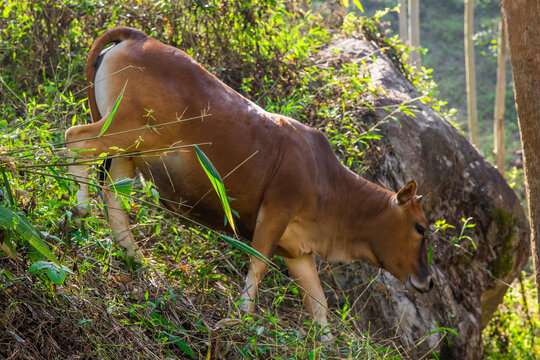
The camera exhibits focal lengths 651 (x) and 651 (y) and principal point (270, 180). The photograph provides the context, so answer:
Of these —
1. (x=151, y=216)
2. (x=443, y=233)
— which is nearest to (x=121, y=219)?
(x=151, y=216)

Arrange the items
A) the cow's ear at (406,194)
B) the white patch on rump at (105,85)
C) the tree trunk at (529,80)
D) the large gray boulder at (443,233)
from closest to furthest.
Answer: the white patch on rump at (105,85) < the cow's ear at (406,194) < the tree trunk at (529,80) < the large gray boulder at (443,233)

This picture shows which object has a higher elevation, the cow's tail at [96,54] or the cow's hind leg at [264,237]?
the cow's tail at [96,54]

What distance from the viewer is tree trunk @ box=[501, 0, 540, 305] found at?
19.0 ft

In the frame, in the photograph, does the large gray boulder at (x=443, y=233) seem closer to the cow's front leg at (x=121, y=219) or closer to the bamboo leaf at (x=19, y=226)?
the cow's front leg at (x=121, y=219)

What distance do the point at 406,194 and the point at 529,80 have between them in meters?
1.77

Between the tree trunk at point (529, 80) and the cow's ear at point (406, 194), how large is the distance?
1.46 metres

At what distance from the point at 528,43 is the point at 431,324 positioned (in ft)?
8.94

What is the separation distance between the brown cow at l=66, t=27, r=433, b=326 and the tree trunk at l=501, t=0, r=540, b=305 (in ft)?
4.52

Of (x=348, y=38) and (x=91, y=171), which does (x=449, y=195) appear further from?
(x=91, y=171)

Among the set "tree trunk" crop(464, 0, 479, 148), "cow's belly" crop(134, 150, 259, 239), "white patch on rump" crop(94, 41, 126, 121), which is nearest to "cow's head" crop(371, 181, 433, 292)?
"cow's belly" crop(134, 150, 259, 239)

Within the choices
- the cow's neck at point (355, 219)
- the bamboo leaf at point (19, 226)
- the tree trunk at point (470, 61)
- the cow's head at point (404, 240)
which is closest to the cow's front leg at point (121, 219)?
the bamboo leaf at point (19, 226)

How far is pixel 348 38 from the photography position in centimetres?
866

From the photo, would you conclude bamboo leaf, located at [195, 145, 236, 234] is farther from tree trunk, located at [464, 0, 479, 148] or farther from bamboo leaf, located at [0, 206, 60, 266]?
tree trunk, located at [464, 0, 479, 148]

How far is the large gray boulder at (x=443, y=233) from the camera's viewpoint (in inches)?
235
